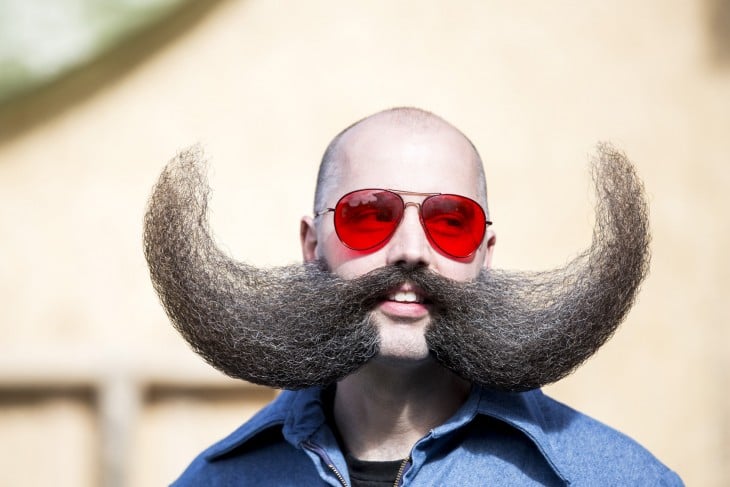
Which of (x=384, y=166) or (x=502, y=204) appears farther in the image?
(x=502, y=204)

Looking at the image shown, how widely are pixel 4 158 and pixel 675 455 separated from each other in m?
3.25

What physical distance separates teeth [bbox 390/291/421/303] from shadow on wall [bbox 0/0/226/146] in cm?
279

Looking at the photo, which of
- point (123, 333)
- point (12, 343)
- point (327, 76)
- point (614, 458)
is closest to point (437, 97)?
point (327, 76)

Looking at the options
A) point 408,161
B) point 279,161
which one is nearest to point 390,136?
point 408,161

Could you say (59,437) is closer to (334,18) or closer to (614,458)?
(334,18)

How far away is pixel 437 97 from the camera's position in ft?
15.4

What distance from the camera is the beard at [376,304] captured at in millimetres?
2350

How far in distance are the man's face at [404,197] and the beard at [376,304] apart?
28 millimetres

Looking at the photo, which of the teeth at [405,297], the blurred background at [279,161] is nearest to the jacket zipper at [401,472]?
the teeth at [405,297]

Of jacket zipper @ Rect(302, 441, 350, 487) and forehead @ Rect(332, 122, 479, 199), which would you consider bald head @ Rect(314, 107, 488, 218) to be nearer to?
forehead @ Rect(332, 122, 479, 199)

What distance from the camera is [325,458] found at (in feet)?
7.76

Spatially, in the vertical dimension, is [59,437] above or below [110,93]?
below

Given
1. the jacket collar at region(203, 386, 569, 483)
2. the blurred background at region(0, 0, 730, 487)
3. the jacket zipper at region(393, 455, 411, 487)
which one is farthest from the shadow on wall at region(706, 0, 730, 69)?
the jacket zipper at region(393, 455, 411, 487)

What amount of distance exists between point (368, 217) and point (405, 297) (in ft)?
0.65
